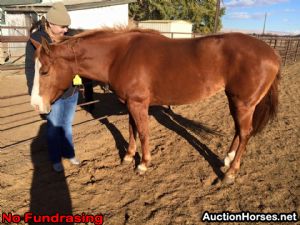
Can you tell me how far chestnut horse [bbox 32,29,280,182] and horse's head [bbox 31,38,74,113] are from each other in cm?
1

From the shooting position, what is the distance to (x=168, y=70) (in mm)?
3236

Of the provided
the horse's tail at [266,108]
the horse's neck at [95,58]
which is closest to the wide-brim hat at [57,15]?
the horse's neck at [95,58]

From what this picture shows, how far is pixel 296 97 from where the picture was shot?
6.76m

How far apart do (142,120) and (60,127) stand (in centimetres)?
108

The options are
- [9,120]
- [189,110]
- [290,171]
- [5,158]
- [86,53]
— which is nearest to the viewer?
[86,53]

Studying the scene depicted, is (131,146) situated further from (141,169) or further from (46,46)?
(46,46)

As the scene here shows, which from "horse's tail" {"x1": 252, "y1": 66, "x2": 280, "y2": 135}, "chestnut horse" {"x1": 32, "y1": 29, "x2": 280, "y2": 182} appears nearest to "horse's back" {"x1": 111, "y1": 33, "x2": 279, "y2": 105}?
"chestnut horse" {"x1": 32, "y1": 29, "x2": 280, "y2": 182}

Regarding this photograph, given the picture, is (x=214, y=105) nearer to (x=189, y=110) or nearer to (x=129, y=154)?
(x=189, y=110)

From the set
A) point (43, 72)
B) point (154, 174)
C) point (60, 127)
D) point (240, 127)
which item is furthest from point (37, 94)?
point (240, 127)

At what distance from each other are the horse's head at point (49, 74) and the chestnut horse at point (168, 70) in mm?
10

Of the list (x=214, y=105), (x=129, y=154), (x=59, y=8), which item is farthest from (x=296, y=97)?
(x=59, y=8)

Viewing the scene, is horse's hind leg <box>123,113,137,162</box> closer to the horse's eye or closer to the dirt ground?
the dirt ground

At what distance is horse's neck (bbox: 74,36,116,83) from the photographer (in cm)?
320

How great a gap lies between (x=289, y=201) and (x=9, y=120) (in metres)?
4.94
